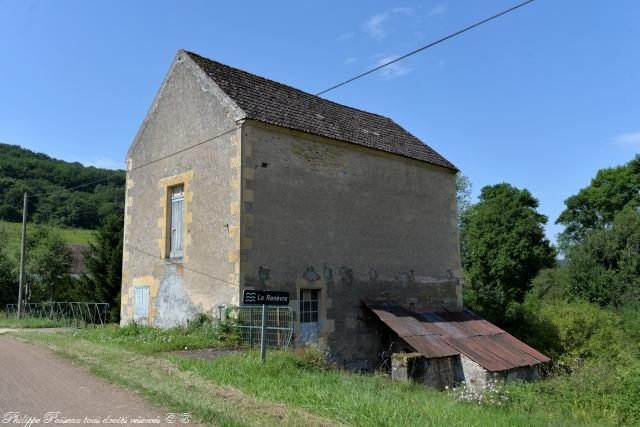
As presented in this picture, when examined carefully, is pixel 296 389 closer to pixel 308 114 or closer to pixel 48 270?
pixel 308 114

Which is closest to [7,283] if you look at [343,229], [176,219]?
[176,219]

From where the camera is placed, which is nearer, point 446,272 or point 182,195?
point 182,195

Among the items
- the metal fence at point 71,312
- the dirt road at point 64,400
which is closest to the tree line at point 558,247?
the metal fence at point 71,312

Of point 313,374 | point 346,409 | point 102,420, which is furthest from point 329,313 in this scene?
point 102,420

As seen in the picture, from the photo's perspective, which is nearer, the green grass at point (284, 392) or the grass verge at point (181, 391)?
the grass verge at point (181, 391)

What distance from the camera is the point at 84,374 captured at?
28.8 feet

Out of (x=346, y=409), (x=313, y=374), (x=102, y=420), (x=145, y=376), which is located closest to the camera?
(x=102, y=420)

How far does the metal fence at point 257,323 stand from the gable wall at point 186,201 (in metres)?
0.42

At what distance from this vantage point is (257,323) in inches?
487

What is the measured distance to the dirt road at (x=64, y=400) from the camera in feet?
19.7

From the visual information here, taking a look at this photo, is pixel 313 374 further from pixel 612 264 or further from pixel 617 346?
pixel 612 264

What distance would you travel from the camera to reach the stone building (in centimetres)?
1324

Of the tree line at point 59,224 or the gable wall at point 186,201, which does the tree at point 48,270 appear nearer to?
the tree line at point 59,224

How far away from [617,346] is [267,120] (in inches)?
698
